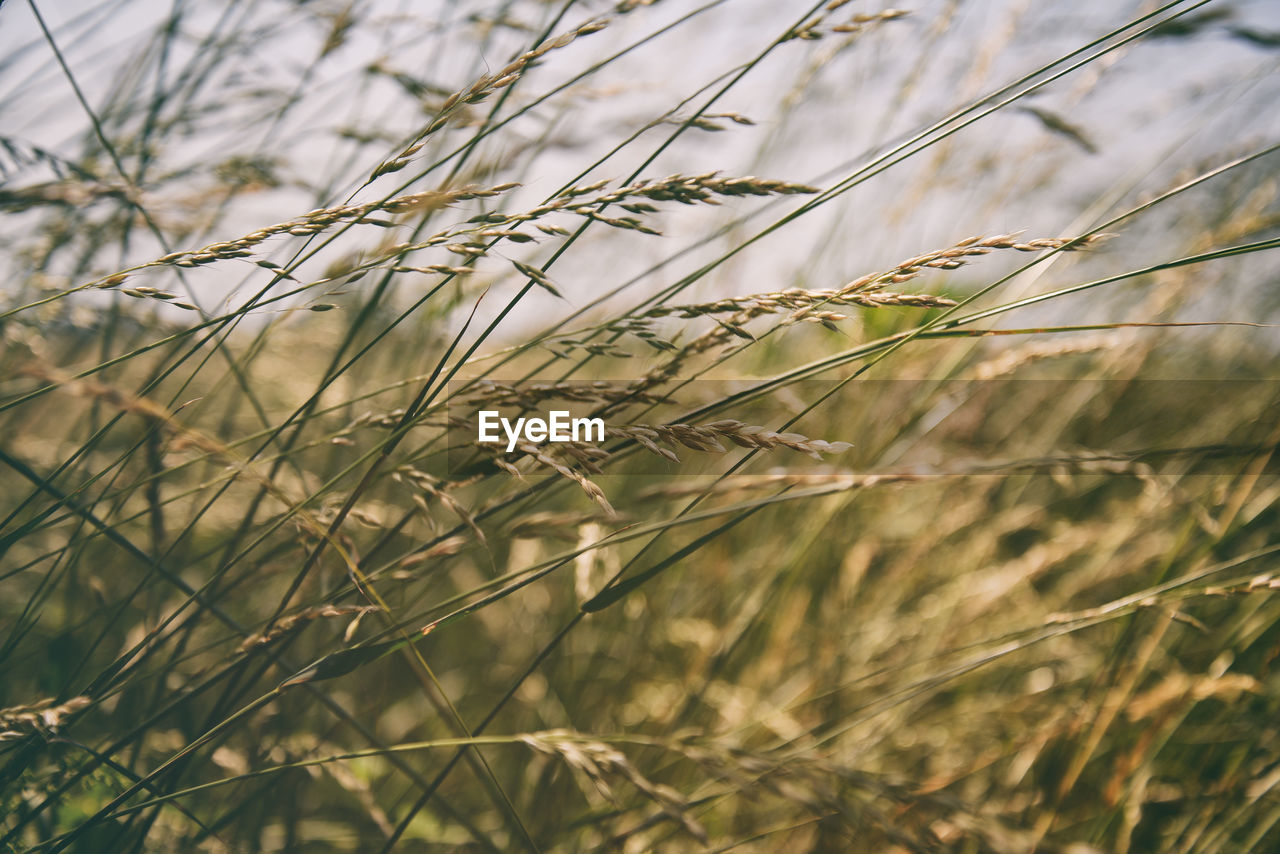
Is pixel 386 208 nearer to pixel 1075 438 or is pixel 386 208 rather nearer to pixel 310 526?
pixel 310 526

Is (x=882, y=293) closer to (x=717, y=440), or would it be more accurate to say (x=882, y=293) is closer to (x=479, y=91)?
(x=717, y=440)

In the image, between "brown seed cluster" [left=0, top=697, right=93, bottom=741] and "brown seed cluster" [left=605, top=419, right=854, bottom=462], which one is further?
"brown seed cluster" [left=0, top=697, right=93, bottom=741]

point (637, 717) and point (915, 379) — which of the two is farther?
point (915, 379)

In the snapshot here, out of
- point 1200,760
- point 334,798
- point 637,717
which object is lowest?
point 1200,760

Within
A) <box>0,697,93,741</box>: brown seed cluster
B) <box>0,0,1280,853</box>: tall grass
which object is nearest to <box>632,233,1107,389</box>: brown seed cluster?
<box>0,0,1280,853</box>: tall grass

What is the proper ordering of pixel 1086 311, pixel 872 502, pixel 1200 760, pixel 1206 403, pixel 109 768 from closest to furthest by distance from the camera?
pixel 109 768
pixel 1200 760
pixel 872 502
pixel 1086 311
pixel 1206 403

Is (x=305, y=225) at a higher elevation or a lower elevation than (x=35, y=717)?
higher

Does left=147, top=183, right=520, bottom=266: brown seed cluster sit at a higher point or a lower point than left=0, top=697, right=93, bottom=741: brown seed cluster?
higher

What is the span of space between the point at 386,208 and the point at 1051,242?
31.0 inches

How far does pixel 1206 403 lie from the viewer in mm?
2156

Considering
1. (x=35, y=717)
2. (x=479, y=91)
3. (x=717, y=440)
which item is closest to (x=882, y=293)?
(x=717, y=440)

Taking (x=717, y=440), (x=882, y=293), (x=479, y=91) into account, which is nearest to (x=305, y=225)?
(x=479, y=91)

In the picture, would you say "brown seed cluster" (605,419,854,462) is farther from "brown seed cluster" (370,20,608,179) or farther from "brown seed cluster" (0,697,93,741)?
"brown seed cluster" (0,697,93,741)

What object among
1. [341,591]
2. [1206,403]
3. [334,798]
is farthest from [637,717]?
[1206,403]
